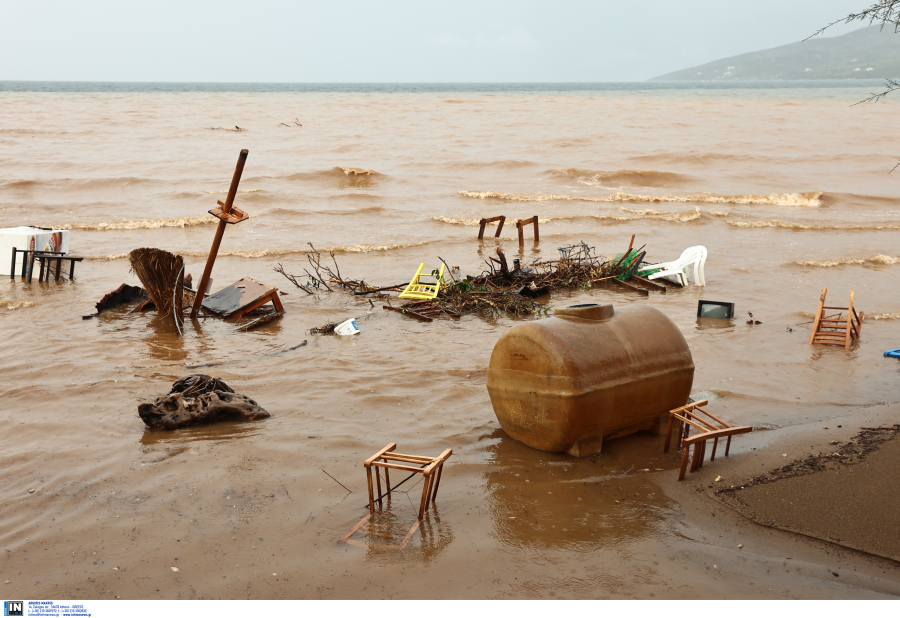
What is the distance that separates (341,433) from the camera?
640 cm

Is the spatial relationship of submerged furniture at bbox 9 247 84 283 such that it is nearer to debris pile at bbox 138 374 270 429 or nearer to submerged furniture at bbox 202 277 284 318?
Answer: submerged furniture at bbox 202 277 284 318

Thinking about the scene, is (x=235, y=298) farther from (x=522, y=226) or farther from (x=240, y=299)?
(x=522, y=226)

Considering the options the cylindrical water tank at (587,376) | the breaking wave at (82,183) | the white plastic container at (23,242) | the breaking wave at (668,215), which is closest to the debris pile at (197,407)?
the cylindrical water tank at (587,376)

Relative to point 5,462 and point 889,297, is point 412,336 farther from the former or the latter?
point 889,297

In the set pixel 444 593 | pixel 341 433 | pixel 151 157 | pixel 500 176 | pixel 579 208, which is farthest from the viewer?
pixel 151 157

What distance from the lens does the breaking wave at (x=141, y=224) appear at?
1844 centimetres

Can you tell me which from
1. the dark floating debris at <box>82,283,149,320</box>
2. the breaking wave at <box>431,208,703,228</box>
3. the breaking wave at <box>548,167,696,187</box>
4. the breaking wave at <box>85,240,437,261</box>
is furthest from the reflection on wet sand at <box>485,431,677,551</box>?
the breaking wave at <box>548,167,696,187</box>

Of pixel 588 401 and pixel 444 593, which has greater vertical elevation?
pixel 588 401

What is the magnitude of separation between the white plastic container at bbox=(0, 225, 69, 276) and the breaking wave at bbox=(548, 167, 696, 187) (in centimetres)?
1851

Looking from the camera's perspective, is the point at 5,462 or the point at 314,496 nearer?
the point at 314,496

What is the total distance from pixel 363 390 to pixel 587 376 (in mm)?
2928

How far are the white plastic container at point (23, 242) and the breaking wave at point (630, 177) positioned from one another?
60.7ft

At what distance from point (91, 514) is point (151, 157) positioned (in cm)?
2797

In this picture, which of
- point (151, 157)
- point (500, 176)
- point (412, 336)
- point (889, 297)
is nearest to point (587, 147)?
point (500, 176)
